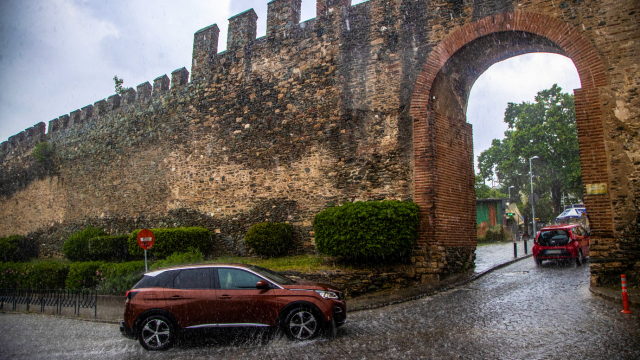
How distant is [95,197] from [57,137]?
6.22 metres

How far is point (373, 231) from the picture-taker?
9.72 meters

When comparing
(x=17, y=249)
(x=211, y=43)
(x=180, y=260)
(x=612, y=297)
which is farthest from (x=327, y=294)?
(x=17, y=249)

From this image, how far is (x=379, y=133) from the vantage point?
11398 millimetres

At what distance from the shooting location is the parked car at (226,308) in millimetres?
5941

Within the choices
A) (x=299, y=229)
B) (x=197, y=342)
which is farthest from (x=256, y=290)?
(x=299, y=229)

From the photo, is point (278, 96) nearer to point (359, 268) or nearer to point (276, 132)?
point (276, 132)

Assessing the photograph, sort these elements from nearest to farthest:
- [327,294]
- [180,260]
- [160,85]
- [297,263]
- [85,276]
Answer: [327,294] < [297,263] < [180,260] < [85,276] < [160,85]

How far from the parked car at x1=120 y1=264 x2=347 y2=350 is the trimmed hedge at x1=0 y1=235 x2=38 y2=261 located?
71.4 feet

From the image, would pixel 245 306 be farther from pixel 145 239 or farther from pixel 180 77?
pixel 180 77

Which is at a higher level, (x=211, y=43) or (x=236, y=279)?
(x=211, y=43)

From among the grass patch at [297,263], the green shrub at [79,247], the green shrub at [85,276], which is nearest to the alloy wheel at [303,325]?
the grass patch at [297,263]

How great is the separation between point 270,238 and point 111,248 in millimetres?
7566

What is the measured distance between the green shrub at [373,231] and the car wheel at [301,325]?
382cm

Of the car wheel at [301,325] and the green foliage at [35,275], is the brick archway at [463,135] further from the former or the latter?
the green foliage at [35,275]
